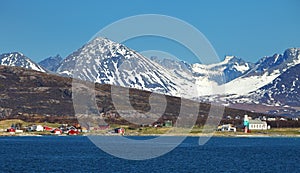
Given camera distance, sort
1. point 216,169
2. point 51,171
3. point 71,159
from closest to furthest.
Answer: point 51,171
point 216,169
point 71,159

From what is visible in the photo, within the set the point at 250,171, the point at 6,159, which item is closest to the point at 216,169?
the point at 250,171

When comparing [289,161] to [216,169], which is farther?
[289,161]

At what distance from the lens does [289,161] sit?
11281 cm

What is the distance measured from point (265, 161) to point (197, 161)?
37.6ft

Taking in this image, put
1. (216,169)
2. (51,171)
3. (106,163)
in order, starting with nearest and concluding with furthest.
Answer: (51,171)
(216,169)
(106,163)

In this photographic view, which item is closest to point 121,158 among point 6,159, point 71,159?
point 71,159

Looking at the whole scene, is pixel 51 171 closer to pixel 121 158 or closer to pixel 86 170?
pixel 86 170

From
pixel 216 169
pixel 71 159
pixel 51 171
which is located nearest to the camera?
pixel 51 171

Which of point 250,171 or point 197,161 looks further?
point 197,161

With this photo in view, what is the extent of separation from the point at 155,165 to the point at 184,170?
8.86 meters

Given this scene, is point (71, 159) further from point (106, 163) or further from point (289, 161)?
point (289, 161)

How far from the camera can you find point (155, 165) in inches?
4016

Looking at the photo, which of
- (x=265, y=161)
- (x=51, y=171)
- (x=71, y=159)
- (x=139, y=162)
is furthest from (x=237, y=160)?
(x=51, y=171)

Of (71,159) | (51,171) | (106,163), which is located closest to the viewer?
(51,171)
